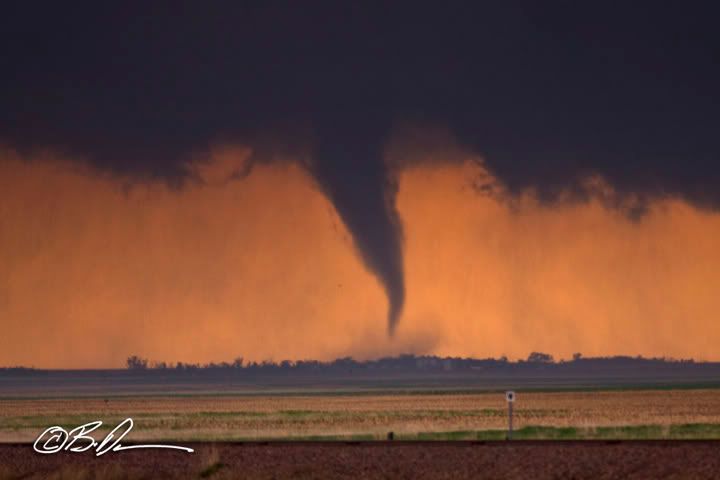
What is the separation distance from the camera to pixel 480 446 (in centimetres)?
3719

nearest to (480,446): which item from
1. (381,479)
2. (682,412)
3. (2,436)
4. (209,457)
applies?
(381,479)

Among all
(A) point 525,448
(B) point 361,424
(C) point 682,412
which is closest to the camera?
(A) point 525,448

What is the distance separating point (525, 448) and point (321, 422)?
3806cm

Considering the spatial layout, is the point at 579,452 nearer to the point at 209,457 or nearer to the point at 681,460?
the point at 681,460

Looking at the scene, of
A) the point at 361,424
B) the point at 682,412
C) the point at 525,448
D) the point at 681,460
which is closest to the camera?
the point at 681,460

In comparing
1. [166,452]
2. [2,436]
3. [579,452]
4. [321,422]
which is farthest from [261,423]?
[579,452]

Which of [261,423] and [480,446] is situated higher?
[261,423]

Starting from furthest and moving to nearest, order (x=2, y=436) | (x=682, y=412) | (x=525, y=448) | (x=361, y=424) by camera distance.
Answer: (x=682, y=412)
(x=361, y=424)
(x=2, y=436)
(x=525, y=448)

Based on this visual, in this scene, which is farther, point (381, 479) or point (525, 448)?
point (525, 448)

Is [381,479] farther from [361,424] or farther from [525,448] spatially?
[361,424]

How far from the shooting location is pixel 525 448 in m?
36.5

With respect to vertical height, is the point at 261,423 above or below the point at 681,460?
above

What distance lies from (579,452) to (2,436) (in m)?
33.5

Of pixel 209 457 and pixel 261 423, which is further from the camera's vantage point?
pixel 261 423
